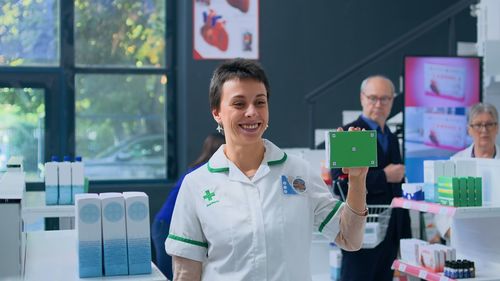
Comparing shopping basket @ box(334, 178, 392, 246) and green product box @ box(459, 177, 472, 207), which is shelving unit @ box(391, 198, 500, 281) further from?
shopping basket @ box(334, 178, 392, 246)

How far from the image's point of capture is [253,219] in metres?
2.29

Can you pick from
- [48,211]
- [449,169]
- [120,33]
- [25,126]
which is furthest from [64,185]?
[120,33]

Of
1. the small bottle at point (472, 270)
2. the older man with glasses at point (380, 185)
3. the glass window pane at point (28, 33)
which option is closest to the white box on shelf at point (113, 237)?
the small bottle at point (472, 270)

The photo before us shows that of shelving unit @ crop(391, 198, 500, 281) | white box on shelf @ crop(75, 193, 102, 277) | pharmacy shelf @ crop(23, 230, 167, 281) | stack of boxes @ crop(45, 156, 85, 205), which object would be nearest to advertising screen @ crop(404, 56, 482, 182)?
shelving unit @ crop(391, 198, 500, 281)

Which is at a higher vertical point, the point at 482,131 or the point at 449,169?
the point at 482,131

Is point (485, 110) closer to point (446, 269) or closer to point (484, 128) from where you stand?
point (484, 128)

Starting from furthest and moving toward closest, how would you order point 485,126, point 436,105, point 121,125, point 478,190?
point 121,125, point 436,105, point 485,126, point 478,190

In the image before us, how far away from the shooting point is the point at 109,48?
24.9ft

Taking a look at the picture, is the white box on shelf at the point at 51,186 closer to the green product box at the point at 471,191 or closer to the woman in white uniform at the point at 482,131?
the woman in white uniform at the point at 482,131

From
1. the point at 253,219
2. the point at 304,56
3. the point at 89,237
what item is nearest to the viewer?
the point at 253,219

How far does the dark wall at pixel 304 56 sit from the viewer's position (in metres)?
7.52

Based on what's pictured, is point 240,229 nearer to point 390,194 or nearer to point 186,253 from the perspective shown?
point 186,253

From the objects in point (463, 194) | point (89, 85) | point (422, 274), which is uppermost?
point (89, 85)

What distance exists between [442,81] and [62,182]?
3.33 meters
